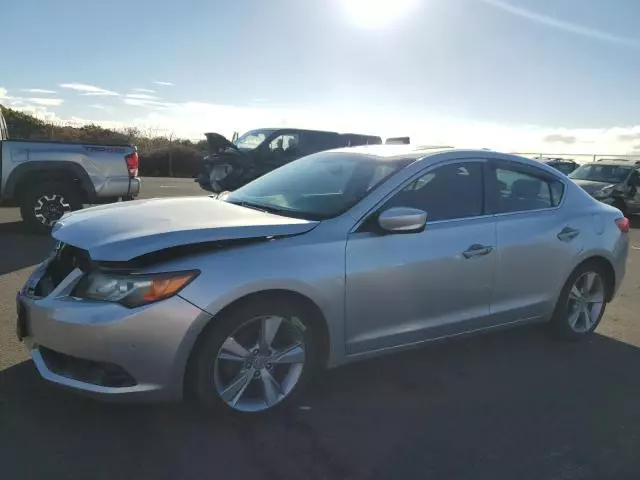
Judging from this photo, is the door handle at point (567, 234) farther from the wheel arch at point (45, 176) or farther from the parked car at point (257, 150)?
the parked car at point (257, 150)

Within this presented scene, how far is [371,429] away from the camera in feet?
11.1

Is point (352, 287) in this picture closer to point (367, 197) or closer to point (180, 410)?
point (367, 197)

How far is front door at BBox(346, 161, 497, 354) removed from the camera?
12.0 feet

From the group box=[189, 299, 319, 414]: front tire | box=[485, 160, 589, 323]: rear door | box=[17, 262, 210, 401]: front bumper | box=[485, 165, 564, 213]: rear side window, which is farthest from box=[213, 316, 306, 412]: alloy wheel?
box=[485, 165, 564, 213]: rear side window

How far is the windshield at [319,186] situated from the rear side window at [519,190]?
31.1 inches

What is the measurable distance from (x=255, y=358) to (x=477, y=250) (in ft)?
5.78

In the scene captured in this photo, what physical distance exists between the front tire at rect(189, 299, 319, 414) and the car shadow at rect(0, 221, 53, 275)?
428 cm

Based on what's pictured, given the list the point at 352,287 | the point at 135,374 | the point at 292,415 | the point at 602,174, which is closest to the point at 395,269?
the point at 352,287

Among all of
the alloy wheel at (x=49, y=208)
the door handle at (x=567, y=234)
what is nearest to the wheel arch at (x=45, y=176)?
the alloy wheel at (x=49, y=208)

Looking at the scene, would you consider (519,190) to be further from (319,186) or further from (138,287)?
(138,287)

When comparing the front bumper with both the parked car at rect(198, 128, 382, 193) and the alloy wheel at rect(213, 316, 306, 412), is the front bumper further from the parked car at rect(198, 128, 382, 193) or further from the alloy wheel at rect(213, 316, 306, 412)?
the parked car at rect(198, 128, 382, 193)

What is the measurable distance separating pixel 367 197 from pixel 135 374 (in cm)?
177

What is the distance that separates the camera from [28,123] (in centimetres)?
3294

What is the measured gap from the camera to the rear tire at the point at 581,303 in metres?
4.95
